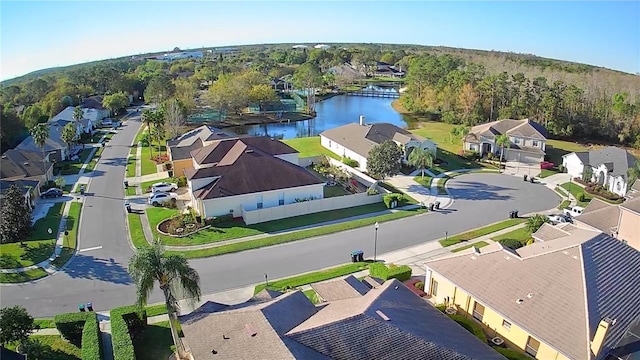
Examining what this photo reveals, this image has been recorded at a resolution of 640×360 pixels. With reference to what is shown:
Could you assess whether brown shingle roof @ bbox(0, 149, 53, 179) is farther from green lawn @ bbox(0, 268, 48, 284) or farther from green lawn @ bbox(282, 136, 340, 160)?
green lawn @ bbox(282, 136, 340, 160)

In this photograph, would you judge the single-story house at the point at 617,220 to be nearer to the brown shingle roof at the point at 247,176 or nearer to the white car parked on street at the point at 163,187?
the brown shingle roof at the point at 247,176

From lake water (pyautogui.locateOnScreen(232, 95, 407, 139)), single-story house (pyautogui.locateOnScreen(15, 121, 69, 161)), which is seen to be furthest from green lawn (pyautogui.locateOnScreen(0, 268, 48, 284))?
lake water (pyautogui.locateOnScreen(232, 95, 407, 139))

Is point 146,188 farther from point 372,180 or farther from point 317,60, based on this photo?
point 317,60

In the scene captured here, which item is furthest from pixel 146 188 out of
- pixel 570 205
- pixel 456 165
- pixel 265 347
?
pixel 570 205

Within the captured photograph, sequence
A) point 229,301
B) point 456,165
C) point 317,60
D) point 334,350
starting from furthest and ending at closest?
point 317,60, point 456,165, point 229,301, point 334,350

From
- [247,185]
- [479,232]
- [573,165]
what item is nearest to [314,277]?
[247,185]
